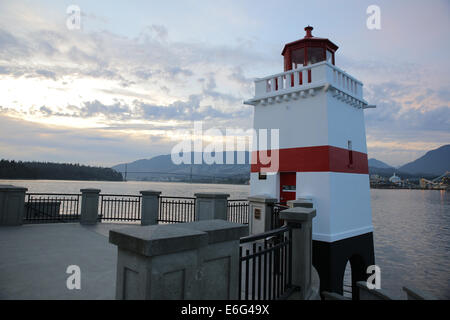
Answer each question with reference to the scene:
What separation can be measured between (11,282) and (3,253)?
2.65 m

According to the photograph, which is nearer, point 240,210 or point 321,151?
point 321,151

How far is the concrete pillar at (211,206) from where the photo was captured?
1119 cm

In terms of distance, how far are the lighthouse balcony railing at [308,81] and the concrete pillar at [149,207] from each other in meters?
7.24

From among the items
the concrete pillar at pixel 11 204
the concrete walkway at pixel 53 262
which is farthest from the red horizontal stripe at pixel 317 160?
the concrete pillar at pixel 11 204

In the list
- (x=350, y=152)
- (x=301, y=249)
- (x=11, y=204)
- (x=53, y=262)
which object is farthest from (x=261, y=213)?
(x=11, y=204)

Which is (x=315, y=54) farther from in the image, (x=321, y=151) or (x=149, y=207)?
(x=149, y=207)

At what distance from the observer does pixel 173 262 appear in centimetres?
274

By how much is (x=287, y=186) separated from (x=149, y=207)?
6704mm

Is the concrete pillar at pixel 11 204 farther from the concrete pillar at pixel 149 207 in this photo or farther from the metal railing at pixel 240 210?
the metal railing at pixel 240 210

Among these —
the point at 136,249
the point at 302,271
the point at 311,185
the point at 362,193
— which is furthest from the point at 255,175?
the point at 136,249

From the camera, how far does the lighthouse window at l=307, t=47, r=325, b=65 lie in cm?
1380

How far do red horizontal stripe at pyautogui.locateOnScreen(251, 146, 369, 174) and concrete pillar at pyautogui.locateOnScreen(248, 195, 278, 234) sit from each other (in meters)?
2.93

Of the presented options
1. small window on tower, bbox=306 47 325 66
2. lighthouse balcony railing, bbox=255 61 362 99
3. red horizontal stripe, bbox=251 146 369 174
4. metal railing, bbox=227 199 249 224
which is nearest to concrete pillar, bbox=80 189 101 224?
metal railing, bbox=227 199 249 224

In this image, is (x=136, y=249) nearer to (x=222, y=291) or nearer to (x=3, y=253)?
(x=222, y=291)
